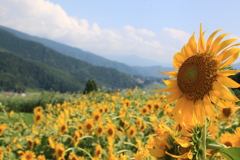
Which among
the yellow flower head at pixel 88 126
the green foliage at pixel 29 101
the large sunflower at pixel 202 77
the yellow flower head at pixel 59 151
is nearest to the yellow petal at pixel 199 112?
the large sunflower at pixel 202 77

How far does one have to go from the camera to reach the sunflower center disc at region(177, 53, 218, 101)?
0.85 meters

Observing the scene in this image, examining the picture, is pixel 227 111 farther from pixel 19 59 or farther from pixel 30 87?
pixel 19 59

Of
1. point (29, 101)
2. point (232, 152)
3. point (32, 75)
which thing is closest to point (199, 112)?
point (232, 152)

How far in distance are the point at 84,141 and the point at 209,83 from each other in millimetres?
2381

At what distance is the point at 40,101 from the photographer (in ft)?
45.7

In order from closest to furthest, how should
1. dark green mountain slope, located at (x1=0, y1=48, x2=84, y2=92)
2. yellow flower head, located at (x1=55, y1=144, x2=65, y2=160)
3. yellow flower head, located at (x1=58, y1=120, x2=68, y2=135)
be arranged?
yellow flower head, located at (x1=55, y1=144, x2=65, y2=160)
yellow flower head, located at (x1=58, y1=120, x2=68, y2=135)
dark green mountain slope, located at (x1=0, y1=48, x2=84, y2=92)

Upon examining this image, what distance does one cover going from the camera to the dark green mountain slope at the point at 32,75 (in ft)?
430

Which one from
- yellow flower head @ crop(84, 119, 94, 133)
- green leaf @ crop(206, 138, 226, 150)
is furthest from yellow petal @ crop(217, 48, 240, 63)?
yellow flower head @ crop(84, 119, 94, 133)

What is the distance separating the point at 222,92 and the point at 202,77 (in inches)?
4.2

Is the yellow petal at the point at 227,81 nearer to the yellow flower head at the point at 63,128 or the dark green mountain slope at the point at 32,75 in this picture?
the yellow flower head at the point at 63,128

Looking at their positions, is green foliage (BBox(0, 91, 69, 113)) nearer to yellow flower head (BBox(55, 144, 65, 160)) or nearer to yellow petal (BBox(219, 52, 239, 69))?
yellow flower head (BBox(55, 144, 65, 160))

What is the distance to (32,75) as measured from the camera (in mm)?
141625

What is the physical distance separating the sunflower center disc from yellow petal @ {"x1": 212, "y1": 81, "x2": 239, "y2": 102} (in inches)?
1.2

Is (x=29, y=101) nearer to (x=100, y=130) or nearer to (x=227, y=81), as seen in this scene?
(x=100, y=130)
